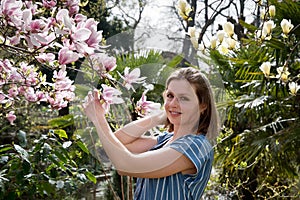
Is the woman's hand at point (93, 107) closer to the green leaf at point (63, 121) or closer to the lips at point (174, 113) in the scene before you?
the lips at point (174, 113)

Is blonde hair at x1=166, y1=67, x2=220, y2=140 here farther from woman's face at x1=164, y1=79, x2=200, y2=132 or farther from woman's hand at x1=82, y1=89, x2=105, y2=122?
woman's hand at x1=82, y1=89, x2=105, y2=122

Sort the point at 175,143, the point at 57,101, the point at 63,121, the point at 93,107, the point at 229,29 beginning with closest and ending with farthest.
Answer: the point at 93,107 < the point at 175,143 < the point at 57,101 < the point at 229,29 < the point at 63,121

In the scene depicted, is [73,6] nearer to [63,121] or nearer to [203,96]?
[203,96]

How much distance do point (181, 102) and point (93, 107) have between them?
0.71 feet

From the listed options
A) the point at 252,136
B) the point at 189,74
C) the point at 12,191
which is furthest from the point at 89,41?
the point at 252,136

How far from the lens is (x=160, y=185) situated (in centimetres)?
115

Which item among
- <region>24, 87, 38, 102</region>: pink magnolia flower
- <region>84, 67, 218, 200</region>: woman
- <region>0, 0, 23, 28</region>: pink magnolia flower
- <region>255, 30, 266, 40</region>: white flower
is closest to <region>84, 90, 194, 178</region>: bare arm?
<region>84, 67, 218, 200</region>: woman

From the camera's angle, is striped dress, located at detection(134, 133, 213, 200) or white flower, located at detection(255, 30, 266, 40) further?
white flower, located at detection(255, 30, 266, 40)

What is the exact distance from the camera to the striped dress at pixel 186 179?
44.1 inches

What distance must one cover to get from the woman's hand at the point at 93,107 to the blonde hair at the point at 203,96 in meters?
0.21

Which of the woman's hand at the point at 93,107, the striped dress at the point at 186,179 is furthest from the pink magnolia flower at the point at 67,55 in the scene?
the striped dress at the point at 186,179

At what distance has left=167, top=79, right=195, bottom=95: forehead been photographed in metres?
1.12

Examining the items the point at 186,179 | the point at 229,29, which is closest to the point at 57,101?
the point at 186,179

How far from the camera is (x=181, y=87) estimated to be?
44.4 inches
